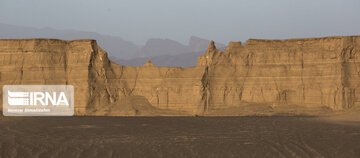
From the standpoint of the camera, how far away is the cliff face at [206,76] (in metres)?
40.1

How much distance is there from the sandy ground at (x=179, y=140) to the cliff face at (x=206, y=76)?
425 inches

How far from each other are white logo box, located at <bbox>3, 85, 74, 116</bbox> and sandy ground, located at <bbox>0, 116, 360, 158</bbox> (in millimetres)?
12123

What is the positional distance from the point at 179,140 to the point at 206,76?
1977cm

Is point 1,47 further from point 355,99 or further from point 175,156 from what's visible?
point 355,99

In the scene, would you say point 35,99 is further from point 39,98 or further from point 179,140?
point 179,140

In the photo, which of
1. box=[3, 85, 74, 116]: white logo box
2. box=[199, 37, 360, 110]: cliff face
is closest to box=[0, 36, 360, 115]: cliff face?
box=[199, 37, 360, 110]: cliff face

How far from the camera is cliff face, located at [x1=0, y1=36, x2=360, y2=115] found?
40094mm

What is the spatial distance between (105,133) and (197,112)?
54.1 ft

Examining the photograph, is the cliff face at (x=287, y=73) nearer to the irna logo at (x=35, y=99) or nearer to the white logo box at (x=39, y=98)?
the white logo box at (x=39, y=98)

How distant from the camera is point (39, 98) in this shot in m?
43.1

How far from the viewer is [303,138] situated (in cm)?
2270

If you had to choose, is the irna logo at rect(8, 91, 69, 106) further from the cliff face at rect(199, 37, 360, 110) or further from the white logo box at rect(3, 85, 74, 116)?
the cliff face at rect(199, 37, 360, 110)

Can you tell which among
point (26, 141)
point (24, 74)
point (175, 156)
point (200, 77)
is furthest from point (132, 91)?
point (175, 156)

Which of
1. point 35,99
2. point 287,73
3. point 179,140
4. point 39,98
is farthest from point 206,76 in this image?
point 179,140
